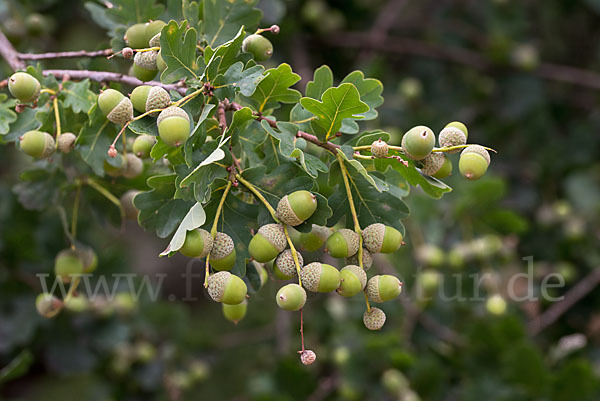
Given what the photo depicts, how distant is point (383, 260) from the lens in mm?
2227

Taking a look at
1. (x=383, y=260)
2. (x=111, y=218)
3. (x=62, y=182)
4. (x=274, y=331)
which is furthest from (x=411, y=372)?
(x=62, y=182)

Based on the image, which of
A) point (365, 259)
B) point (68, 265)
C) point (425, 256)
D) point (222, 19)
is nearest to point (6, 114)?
point (68, 265)

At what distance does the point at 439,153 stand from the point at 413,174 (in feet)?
0.22

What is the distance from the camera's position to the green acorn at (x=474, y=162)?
948mm

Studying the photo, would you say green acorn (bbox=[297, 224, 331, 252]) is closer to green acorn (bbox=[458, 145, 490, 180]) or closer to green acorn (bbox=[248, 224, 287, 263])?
green acorn (bbox=[248, 224, 287, 263])

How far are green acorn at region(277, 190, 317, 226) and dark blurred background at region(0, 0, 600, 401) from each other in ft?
2.38

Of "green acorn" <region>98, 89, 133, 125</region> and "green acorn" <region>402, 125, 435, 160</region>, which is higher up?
"green acorn" <region>402, 125, 435, 160</region>

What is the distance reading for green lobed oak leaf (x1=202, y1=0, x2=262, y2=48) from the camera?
48.7 inches

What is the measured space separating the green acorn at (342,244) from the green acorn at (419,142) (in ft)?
0.57

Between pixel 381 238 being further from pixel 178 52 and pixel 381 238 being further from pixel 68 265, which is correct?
pixel 68 265

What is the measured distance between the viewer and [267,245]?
3.06 feet

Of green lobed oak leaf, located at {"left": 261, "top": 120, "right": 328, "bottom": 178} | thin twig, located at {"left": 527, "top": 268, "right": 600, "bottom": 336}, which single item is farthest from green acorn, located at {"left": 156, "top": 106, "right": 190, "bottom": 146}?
thin twig, located at {"left": 527, "top": 268, "right": 600, "bottom": 336}

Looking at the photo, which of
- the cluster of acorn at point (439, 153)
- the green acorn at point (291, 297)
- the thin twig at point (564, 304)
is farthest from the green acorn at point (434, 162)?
the thin twig at point (564, 304)

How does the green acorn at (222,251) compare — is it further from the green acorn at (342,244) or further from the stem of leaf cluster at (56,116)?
the stem of leaf cluster at (56,116)
